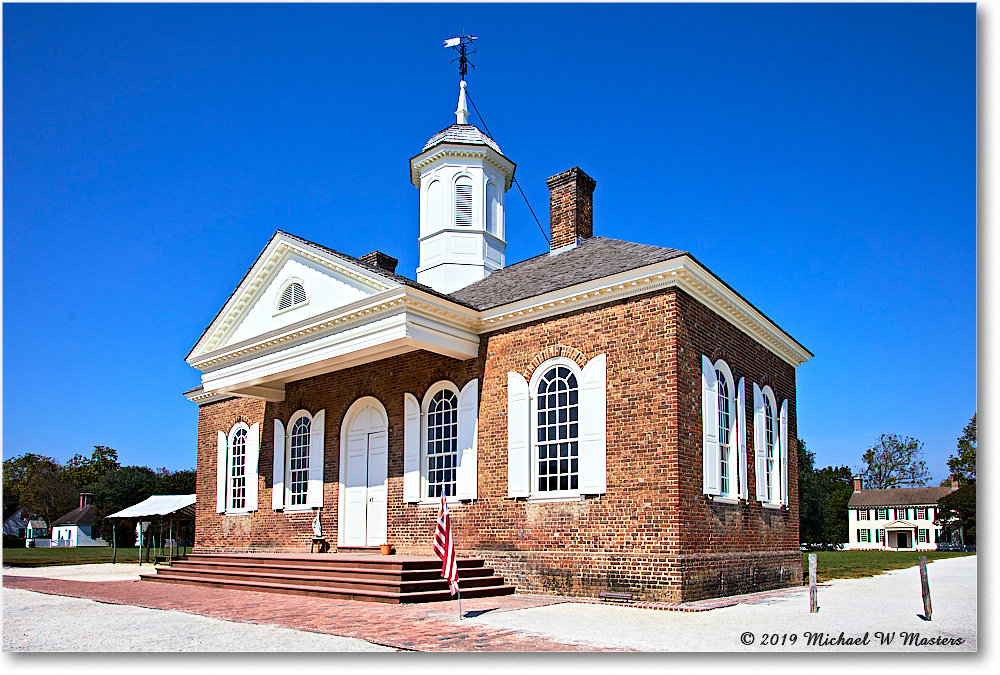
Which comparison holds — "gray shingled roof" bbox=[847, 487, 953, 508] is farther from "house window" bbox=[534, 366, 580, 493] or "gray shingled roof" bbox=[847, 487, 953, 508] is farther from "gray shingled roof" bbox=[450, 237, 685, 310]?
"house window" bbox=[534, 366, 580, 493]

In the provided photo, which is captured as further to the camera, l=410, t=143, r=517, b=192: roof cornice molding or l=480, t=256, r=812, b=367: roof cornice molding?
l=410, t=143, r=517, b=192: roof cornice molding

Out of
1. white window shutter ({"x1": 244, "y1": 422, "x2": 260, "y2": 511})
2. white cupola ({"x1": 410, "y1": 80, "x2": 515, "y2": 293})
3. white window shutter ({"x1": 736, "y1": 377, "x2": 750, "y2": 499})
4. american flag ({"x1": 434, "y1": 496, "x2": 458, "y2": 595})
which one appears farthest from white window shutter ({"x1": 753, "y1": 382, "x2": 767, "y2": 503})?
white window shutter ({"x1": 244, "y1": 422, "x2": 260, "y2": 511})

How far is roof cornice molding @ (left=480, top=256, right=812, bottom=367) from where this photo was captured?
48.3 ft

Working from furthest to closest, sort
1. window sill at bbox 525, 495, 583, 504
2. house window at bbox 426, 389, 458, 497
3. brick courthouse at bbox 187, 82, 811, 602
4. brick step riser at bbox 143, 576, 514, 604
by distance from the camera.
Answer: house window at bbox 426, 389, 458, 497 → window sill at bbox 525, 495, 583, 504 → brick courthouse at bbox 187, 82, 811, 602 → brick step riser at bbox 143, 576, 514, 604

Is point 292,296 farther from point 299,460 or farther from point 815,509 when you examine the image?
point 815,509

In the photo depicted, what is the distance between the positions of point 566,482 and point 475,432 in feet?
7.74

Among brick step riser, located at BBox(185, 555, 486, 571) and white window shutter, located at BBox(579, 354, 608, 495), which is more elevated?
white window shutter, located at BBox(579, 354, 608, 495)

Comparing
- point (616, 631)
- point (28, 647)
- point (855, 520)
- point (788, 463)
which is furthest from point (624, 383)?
point (855, 520)

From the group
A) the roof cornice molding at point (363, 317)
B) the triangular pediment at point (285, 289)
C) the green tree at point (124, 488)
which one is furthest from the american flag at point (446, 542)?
the green tree at point (124, 488)

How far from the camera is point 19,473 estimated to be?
9250 centimetres

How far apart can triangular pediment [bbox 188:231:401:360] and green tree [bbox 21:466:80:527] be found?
253ft

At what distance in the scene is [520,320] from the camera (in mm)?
16875

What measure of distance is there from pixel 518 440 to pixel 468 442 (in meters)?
1.38

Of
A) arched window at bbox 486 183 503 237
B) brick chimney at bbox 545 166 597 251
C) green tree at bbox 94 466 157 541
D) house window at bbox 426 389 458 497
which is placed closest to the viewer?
house window at bbox 426 389 458 497
